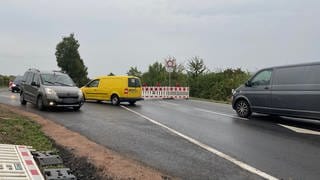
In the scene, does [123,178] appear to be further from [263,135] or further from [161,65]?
[161,65]

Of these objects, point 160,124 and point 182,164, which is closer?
point 182,164

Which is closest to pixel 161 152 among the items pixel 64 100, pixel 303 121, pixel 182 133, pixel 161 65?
pixel 182 133

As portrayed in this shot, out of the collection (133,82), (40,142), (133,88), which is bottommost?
(40,142)

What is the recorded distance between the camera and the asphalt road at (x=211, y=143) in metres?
7.51

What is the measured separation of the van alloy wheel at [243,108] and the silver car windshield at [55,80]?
7816 mm

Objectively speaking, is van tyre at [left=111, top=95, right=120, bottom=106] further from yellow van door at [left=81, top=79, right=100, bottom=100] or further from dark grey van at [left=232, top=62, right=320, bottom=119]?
dark grey van at [left=232, top=62, right=320, bottom=119]

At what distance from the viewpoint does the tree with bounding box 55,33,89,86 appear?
65.1 m

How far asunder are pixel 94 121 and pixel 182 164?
7.11m

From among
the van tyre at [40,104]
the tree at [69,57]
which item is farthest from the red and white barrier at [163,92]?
the tree at [69,57]

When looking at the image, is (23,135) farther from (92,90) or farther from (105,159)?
(92,90)

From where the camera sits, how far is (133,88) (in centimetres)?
2384

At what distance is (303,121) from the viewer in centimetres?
1505

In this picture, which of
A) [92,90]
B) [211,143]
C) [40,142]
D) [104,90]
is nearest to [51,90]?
[104,90]

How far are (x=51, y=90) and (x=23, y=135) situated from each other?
865cm
